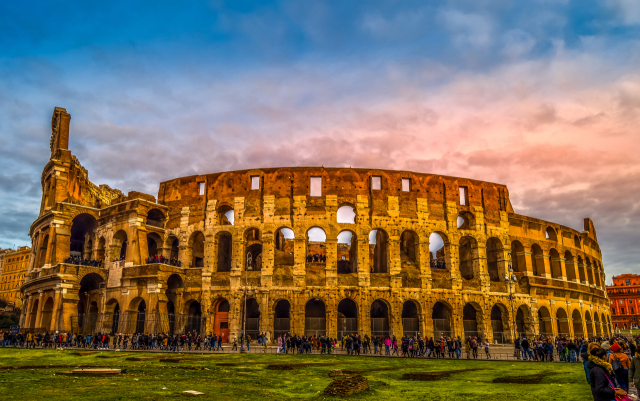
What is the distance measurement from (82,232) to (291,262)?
2208 cm

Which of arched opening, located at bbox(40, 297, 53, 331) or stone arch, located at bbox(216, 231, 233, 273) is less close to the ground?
stone arch, located at bbox(216, 231, 233, 273)

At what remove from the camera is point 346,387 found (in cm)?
1112

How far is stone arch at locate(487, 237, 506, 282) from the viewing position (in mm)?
41050

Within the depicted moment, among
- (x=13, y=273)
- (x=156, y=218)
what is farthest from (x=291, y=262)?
(x=13, y=273)

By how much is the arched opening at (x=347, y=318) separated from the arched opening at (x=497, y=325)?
37.4ft

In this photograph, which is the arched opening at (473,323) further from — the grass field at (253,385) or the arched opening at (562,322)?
the grass field at (253,385)

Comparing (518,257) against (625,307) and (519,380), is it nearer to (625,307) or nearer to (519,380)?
(519,380)

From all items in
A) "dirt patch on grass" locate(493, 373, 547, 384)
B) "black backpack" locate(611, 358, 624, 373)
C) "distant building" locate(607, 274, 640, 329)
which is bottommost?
"dirt patch on grass" locate(493, 373, 547, 384)

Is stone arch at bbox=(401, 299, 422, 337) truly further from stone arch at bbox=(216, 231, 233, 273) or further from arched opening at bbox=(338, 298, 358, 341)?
stone arch at bbox=(216, 231, 233, 273)

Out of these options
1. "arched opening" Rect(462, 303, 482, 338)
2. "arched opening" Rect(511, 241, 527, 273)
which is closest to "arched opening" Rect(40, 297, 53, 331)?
"arched opening" Rect(462, 303, 482, 338)

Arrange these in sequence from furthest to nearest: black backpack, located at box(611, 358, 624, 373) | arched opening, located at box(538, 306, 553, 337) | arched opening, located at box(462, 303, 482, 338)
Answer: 1. arched opening, located at box(538, 306, 553, 337)
2. arched opening, located at box(462, 303, 482, 338)
3. black backpack, located at box(611, 358, 624, 373)

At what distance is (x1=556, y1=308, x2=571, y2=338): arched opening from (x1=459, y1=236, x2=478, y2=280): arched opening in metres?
9.98

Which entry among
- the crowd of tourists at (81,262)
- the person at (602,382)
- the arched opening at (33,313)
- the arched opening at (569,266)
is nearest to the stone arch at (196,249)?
the crowd of tourists at (81,262)

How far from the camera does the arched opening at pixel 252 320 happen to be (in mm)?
36281
